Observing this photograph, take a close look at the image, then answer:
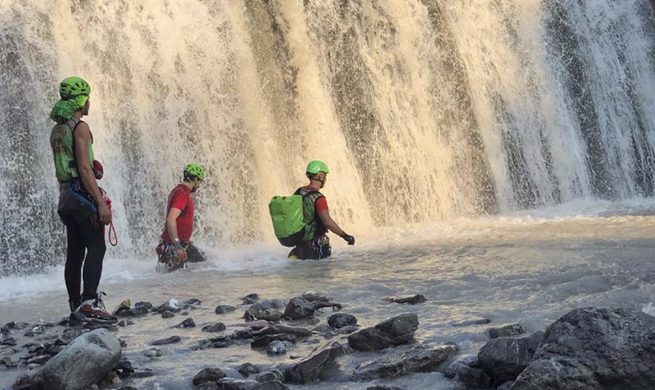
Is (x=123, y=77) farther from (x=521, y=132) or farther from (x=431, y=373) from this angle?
(x=431, y=373)

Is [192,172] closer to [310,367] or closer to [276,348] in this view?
[276,348]

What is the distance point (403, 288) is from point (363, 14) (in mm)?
13223

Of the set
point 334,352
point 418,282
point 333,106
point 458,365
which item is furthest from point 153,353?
point 333,106

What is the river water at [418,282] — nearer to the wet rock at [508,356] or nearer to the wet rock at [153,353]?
the wet rock at [153,353]

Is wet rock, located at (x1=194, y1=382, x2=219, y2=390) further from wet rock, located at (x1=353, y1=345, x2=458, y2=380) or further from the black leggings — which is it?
the black leggings

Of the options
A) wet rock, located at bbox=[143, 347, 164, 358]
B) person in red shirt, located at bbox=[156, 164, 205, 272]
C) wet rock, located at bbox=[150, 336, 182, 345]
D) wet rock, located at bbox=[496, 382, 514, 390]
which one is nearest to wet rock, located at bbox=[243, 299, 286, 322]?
wet rock, located at bbox=[150, 336, 182, 345]

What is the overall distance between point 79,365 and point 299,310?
241 cm

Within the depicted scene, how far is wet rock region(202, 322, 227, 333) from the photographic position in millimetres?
6805

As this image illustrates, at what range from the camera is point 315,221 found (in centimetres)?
1148

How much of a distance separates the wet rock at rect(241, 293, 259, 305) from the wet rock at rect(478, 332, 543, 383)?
3.81 meters

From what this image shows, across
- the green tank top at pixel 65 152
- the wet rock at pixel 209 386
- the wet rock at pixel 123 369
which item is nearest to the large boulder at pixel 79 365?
the wet rock at pixel 123 369

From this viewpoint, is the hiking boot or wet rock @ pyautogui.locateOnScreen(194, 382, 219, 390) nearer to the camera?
wet rock @ pyautogui.locateOnScreen(194, 382, 219, 390)

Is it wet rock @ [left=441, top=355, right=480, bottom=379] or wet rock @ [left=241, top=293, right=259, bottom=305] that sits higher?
wet rock @ [left=241, top=293, right=259, bottom=305]

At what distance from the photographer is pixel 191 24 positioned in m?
18.4
